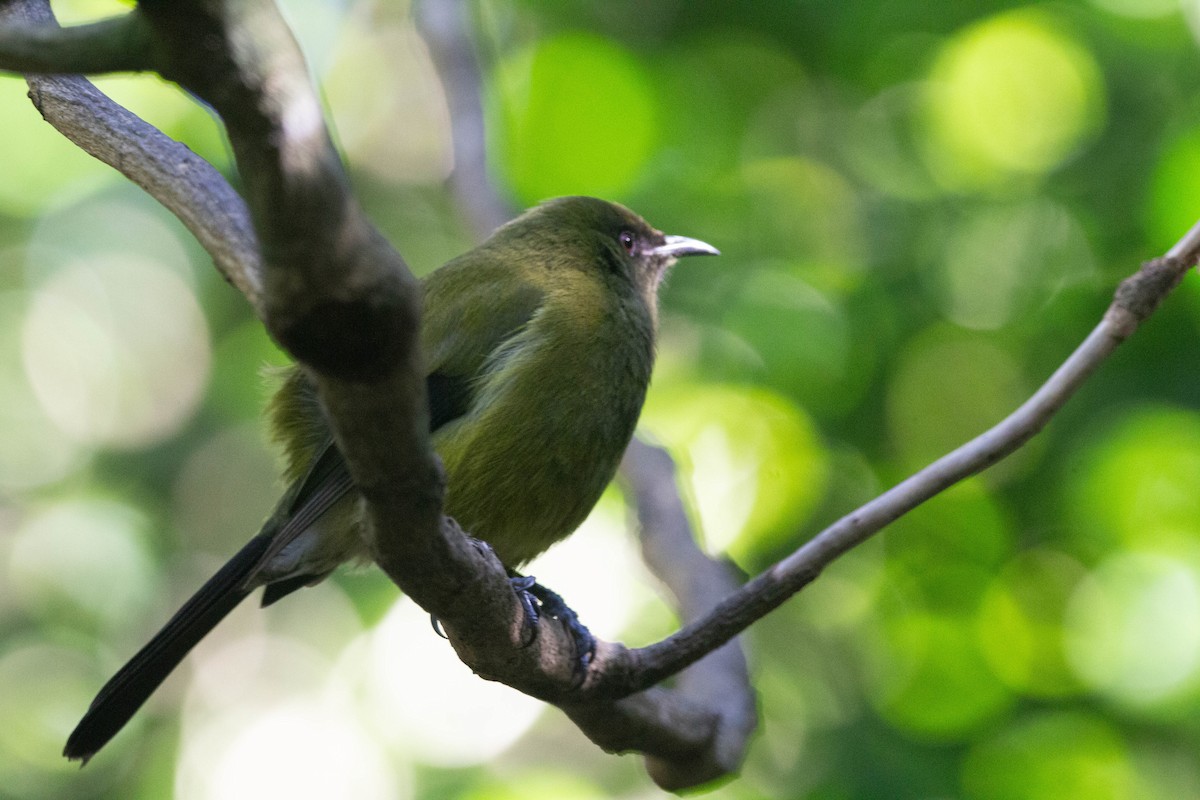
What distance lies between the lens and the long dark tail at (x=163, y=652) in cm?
304

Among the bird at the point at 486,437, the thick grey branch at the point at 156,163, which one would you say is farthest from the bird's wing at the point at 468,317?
the thick grey branch at the point at 156,163

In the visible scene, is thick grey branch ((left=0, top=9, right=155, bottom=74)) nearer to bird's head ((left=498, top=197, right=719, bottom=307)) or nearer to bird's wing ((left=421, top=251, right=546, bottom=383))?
bird's wing ((left=421, top=251, right=546, bottom=383))

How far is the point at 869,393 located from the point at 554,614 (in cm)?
218

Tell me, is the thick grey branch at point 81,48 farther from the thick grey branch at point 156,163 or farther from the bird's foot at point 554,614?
the bird's foot at point 554,614

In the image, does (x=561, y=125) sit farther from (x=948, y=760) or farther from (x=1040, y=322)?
(x=948, y=760)

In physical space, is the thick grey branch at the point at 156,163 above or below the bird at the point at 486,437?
above

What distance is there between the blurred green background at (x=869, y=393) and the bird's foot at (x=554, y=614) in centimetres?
118

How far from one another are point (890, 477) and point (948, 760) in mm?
1210

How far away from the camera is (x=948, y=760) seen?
3.87 metres

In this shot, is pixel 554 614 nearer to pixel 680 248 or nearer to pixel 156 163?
pixel 156 163

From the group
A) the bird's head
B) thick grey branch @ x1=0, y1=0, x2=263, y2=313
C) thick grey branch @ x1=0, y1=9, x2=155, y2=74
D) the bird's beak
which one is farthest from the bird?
thick grey branch @ x1=0, y1=9, x2=155, y2=74

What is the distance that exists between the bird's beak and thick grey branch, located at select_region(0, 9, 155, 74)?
338 cm

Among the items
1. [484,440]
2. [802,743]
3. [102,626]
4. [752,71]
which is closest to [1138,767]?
[802,743]

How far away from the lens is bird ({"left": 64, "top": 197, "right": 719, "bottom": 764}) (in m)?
3.19
